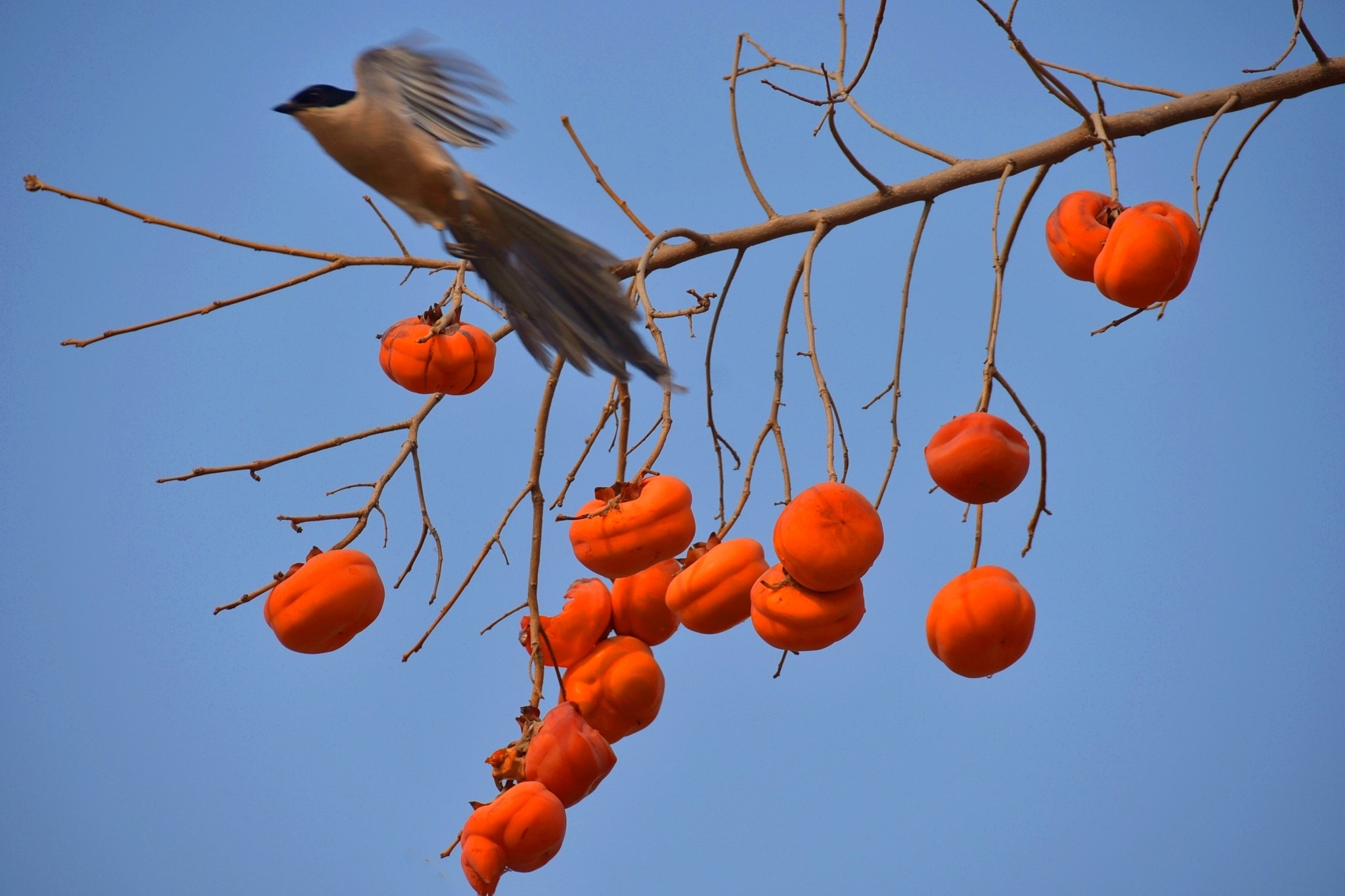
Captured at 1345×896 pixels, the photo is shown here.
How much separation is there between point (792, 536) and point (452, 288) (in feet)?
2.21

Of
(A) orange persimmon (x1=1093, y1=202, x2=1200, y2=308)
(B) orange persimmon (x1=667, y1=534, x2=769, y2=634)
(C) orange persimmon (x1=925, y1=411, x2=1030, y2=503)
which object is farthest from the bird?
(A) orange persimmon (x1=1093, y1=202, x2=1200, y2=308)

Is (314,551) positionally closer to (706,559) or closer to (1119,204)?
(706,559)

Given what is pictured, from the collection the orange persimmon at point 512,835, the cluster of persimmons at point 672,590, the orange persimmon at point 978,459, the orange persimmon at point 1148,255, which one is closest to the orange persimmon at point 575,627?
the cluster of persimmons at point 672,590

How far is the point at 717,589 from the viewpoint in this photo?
1340 mm

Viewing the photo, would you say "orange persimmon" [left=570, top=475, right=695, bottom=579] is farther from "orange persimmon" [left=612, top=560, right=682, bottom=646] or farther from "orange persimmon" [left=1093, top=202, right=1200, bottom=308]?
"orange persimmon" [left=1093, top=202, right=1200, bottom=308]

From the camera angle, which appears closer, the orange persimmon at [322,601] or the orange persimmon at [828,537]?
the orange persimmon at [828,537]

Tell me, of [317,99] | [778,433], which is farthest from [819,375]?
[317,99]

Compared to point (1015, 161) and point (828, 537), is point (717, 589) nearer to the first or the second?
point (828, 537)

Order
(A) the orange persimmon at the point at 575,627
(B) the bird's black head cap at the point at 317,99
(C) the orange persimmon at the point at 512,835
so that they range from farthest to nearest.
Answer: (B) the bird's black head cap at the point at 317,99 → (A) the orange persimmon at the point at 575,627 → (C) the orange persimmon at the point at 512,835

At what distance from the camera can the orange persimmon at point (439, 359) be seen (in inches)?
61.9

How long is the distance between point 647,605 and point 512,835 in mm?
352

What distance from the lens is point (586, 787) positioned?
1.28 m

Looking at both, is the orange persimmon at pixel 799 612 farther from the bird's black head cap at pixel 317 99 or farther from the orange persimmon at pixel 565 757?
the bird's black head cap at pixel 317 99

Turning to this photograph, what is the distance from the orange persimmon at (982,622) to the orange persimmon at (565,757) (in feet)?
1.31
